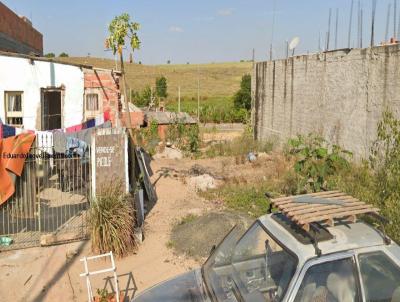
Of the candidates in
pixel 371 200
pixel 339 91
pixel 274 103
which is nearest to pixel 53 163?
pixel 371 200

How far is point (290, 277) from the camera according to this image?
3.36 meters

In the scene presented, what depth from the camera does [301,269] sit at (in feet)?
10.8

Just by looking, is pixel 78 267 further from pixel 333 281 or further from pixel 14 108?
pixel 14 108

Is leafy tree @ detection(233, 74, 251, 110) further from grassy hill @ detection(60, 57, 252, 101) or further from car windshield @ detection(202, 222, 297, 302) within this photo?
car windshield @ detection(202, 222, 297, 302)

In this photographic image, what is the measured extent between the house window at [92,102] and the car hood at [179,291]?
35.5 ft

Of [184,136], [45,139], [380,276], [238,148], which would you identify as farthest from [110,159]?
[184,136]

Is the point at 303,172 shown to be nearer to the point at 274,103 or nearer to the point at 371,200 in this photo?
the point at 371,200

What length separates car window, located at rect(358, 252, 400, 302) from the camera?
3.41 metres

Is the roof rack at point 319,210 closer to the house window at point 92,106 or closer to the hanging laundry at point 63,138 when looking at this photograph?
the hanging laundry at point 63,138

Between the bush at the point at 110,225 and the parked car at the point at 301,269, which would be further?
the bush at the point at 110,225

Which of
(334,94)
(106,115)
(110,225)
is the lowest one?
(110,225)

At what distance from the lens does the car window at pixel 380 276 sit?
3.41 metres

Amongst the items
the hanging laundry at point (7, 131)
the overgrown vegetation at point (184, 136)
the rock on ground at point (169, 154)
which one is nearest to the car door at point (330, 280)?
the hanging laundry at point (7, 131)

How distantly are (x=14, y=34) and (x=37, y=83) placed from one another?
829 centimetres
